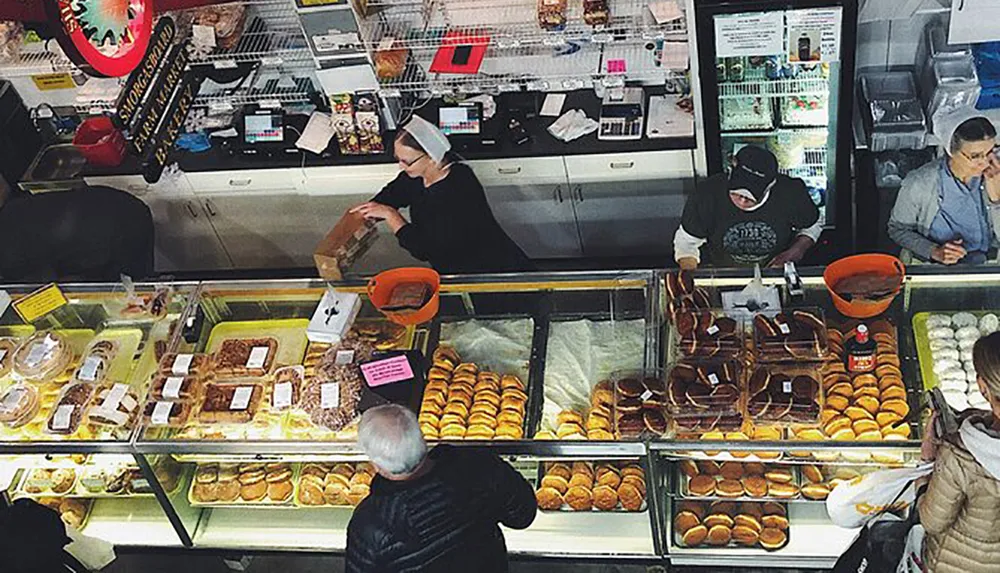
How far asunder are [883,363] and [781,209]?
107cm

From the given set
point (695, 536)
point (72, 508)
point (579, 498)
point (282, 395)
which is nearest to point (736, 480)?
point (695, 536)

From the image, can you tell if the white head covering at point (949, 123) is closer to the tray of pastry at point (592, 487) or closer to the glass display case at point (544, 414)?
the glass display case at point (544, 414)

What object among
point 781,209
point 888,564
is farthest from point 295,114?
point 888,564

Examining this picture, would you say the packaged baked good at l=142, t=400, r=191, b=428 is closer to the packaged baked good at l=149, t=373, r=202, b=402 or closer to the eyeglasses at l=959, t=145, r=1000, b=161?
the packaged baked good at l=149, t=373, r=202, b=402

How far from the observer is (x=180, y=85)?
18.8 ft

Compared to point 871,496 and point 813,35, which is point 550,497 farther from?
point 813,35

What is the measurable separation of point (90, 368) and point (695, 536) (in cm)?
315

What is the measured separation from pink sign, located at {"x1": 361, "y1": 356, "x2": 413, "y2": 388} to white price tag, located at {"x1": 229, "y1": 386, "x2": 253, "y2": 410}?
610mm

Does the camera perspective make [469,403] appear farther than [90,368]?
No

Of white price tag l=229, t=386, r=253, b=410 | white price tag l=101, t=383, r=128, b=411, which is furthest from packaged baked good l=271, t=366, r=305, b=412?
white price tag l=101, t=383, r=128, b=411

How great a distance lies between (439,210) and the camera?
5.89 m

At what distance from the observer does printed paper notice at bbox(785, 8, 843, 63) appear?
18.1ft

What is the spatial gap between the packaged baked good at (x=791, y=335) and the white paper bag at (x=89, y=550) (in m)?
3.34

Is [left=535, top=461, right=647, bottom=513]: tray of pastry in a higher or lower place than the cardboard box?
lower
